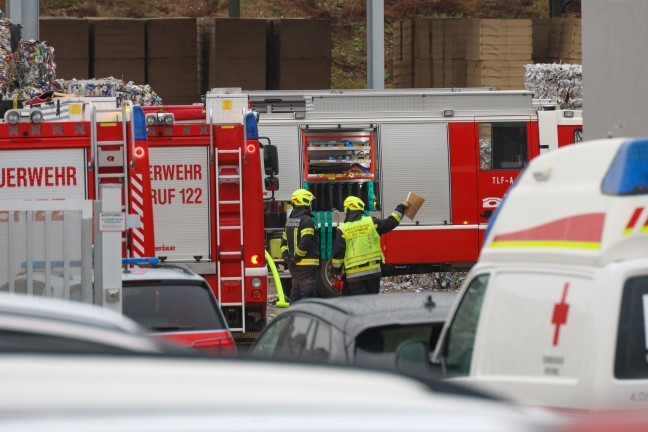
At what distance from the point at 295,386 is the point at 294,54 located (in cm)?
2751

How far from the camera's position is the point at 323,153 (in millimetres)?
20266

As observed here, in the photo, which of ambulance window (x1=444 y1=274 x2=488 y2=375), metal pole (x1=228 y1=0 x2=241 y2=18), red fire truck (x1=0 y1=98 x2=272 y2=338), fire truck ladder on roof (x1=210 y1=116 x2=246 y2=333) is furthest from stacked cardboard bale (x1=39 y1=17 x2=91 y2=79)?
ambulance window (x1=444 y1=274 x2=488 y2=375)

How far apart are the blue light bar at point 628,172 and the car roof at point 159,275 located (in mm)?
5649

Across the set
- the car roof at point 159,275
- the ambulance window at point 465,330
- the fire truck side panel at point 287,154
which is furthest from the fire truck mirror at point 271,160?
the ambulance window at point 465,330

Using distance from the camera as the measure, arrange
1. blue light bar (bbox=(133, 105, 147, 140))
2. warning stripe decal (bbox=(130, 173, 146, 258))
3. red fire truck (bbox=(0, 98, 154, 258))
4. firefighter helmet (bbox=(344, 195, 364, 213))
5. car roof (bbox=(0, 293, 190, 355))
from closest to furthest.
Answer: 1. car roof (bbox=(0, 293, 190, 355))
2. warning stripe decal (bbox=(130, 173, 146, 258))
3. blue light bar (bbox=(133, 105, 147, 140))
4. red fire truck (bbox=(0, 98, 154, 258))
5. firefighter helmet (bbox=(344, 195, 364, 213))

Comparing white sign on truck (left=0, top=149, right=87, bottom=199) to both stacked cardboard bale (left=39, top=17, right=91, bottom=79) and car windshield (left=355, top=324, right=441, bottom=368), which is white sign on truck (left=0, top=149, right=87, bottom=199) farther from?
stacked cardboard bale (left=39, top=17, right=91, bottom=79)

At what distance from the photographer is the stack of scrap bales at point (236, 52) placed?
28406 mm

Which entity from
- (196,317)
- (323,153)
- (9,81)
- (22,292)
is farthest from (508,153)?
(22,292)

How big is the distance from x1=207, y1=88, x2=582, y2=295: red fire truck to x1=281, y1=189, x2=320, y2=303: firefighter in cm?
390

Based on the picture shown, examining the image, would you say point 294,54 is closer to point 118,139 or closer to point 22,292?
point 118,139

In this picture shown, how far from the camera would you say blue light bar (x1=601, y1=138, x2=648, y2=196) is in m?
4.61

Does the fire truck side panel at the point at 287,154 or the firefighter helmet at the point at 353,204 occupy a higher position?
the fire truck side panel at the point at 287,154

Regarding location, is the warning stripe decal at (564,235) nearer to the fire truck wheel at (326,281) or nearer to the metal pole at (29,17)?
the fire truck wheel at (326,281)

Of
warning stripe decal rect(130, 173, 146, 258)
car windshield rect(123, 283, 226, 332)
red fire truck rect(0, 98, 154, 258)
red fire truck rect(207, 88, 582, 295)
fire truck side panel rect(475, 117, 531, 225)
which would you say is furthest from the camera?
fire truck side panel rect(475, 117, 531, 225)
